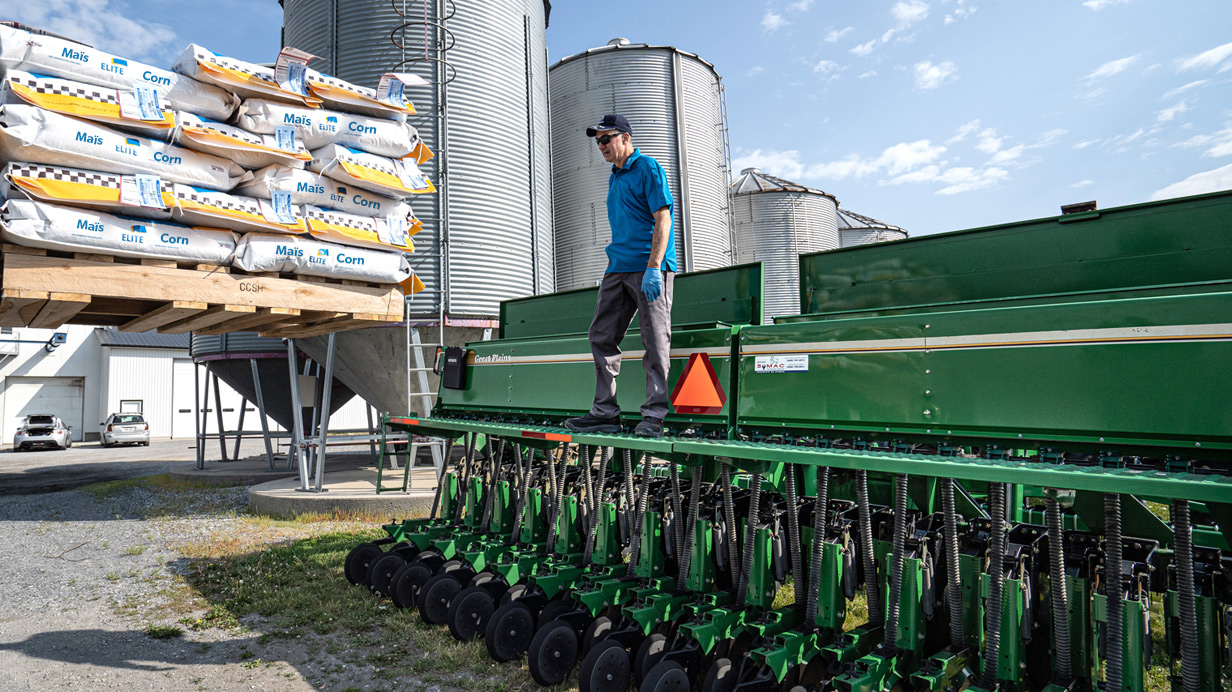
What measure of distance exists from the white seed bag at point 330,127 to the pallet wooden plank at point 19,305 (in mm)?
2198

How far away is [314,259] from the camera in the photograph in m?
6.52

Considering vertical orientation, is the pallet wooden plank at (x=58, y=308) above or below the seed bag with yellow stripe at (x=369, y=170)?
below

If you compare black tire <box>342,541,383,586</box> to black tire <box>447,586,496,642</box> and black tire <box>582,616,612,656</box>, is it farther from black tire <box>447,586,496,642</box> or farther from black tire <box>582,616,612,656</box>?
black tire <box>582,616,612,656</box>

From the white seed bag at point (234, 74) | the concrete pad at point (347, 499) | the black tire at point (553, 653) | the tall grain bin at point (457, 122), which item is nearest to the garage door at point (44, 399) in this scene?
the concrete pad at point (347, 499)

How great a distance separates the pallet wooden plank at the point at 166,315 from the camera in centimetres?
592

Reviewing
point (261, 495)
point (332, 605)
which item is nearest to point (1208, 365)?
point (332, 605)

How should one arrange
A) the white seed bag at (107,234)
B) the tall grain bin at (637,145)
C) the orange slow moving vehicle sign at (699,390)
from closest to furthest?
the orange slow moving vehicle sign at (699,390)
the white seed bag at (107,234)
the tall grain bin at (637,145)

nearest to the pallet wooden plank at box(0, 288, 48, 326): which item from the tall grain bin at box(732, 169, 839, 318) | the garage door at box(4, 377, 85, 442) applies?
the tall grain bin at box(732, 169, 839, 318)

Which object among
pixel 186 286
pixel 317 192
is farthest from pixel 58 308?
pixel 317 192

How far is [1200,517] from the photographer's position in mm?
3807

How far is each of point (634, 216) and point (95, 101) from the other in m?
4.51

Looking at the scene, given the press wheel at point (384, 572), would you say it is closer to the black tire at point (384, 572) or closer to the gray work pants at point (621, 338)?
the black tire at point (384, 572)

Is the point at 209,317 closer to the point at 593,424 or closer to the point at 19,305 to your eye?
the point at 19,305

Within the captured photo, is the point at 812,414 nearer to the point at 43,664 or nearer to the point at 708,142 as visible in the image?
the point at 43,664
